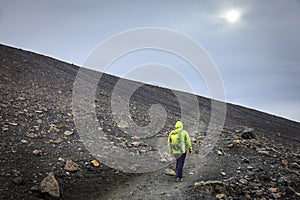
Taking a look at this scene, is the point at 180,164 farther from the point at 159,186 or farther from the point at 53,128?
the point at 53,128

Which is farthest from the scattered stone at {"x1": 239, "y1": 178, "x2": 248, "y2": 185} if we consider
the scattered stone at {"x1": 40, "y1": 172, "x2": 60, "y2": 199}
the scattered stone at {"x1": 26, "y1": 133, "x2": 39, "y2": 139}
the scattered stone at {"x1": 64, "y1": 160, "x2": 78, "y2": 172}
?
the scattered stone at {"x1": 26, "y1": 133, "x2": 39, "y2": 139}

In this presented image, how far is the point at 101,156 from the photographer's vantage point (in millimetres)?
11477

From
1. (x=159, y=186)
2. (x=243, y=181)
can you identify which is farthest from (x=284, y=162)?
(x=159, y=186)

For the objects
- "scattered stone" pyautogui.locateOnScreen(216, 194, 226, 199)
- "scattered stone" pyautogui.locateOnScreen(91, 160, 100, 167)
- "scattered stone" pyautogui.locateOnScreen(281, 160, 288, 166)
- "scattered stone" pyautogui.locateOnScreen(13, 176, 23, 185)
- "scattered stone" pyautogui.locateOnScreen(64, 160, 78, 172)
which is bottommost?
"scattered stone" pyautogui.locateOnScreen(13, 176, 23, 185)

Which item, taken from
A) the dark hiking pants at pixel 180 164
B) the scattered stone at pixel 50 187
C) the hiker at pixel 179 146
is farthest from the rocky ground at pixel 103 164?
the hiker at pixel 179 146

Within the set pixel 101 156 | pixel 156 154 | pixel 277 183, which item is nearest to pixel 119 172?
pixel 101 156

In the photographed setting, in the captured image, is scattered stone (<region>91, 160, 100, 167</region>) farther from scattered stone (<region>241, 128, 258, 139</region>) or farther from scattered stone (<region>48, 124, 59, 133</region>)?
scattered stone (<region>241, 128, 258, 139</region>)

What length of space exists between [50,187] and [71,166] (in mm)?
1647

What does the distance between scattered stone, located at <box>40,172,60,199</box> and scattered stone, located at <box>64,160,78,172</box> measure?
117 cm

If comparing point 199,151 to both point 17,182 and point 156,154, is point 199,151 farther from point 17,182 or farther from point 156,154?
point 17,182

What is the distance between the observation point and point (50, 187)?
8539 mm

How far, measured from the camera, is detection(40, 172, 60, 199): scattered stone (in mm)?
8383

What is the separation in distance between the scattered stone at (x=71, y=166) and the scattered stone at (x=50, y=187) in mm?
1173

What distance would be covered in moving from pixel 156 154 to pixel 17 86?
10464mm
